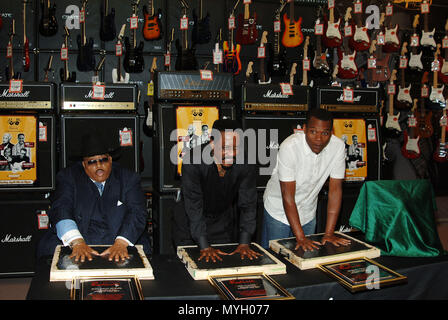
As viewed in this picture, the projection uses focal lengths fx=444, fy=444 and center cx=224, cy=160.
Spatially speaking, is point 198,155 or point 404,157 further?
point 404,157

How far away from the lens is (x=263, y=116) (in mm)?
4172

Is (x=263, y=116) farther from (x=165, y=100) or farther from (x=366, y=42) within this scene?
(x=366, y=42)

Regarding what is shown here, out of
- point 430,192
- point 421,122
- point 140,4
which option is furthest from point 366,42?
point 430,192

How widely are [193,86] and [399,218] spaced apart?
2.27 meters

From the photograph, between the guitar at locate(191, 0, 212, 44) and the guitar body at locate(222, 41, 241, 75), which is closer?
the guitar at locate(191, 0, 212, 44)

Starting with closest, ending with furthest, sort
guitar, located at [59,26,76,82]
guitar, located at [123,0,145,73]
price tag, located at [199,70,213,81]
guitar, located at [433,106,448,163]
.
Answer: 1. price tag, located at [199,70,213,81]
2. guitar, located at [59,26,76,82]
3. guitar, located at [123,0,145,73]
4. guitar, located at [433,106,448,163]

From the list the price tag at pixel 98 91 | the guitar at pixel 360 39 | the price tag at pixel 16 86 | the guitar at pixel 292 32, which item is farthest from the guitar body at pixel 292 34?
the price tag at pixel 16 86

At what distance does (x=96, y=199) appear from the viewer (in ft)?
9.18

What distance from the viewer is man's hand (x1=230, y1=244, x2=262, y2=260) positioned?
2.13 metres

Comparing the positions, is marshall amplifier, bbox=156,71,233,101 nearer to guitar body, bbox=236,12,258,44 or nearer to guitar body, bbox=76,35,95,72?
guitar body, bbox=236,12,258,44

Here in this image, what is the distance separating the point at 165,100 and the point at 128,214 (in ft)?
4.92

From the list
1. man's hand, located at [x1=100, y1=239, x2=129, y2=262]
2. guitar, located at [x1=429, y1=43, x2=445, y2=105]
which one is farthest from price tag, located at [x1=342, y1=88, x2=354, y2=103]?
guitar, located at [x1=429, y1=43, x2=445, y2=105]

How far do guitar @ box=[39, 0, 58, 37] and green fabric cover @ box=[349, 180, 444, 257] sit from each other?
5.01m

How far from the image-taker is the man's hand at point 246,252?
83.7 inches
